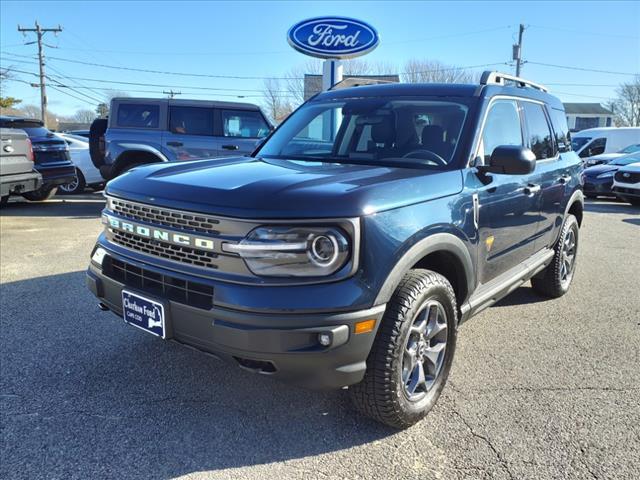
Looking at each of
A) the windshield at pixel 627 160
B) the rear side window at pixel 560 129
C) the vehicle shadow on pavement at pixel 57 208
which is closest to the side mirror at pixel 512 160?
the rear side window at pixel 560 129

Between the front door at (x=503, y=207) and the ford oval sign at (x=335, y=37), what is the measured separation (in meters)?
9.56

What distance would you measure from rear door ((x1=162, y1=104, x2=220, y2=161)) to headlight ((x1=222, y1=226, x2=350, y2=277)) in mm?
7750

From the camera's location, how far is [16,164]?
332 inches

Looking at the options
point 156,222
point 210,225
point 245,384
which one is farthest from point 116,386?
point 210,225

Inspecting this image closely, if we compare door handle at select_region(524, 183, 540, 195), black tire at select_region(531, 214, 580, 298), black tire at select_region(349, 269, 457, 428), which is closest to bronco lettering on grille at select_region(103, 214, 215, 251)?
black tire at select_region(349, 269, 457, 428)

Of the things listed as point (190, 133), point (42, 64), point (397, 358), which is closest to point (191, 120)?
point (190, 133)

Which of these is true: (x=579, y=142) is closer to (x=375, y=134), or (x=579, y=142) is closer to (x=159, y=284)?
(x=375, y=134)

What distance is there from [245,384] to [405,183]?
1621 millimetres

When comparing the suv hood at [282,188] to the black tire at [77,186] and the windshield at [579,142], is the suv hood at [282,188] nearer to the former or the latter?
the black tire at [77,186]

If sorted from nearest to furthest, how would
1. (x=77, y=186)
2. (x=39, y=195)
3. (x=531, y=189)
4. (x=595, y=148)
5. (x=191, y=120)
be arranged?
1. (x=531, y=189)
2. (x=191, y=120)
3. (x=39, y=195)
4. (x=77, y=186)
5. (x=595, y=148)

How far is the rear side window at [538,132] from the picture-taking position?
A: 415 cm

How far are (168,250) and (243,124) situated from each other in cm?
790

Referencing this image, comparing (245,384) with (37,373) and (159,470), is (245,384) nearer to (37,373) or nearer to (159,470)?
(159,470)

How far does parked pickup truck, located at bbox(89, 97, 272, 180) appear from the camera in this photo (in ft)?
31.7
